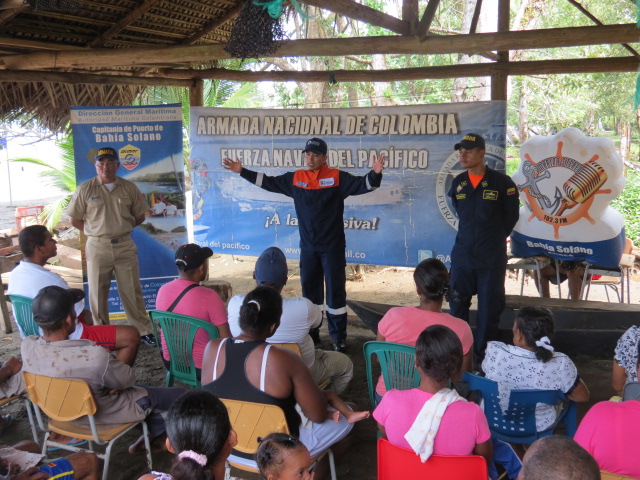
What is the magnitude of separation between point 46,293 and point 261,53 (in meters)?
2.39

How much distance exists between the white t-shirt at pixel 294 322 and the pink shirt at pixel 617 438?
5.21 ft

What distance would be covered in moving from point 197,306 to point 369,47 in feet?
7.22

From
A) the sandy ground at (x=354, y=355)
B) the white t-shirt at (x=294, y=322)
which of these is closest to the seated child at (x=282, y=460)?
the sandy ground at (x=354, y=355)

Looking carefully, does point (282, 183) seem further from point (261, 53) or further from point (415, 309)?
point (415, 309)

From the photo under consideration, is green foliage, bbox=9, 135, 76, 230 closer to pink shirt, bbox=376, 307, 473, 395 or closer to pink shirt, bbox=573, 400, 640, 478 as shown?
pink shirt, bbox=376, 307, 473, 395

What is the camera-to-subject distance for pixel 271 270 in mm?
3639

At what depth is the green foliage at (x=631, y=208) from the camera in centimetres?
1247

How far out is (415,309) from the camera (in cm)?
318

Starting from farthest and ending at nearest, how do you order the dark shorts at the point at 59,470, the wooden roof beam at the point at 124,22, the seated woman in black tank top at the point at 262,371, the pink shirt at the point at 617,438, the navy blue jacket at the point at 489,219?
the wooden roof beam at the point at 124,22
the navy blue jacket at the point at 489,219
the seated woman in black tank top at the point at 262,371
the dark shorts at the point at 59,470
the pink shirt at the point at 617,438

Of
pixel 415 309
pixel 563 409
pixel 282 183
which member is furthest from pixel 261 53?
pixel 563 409

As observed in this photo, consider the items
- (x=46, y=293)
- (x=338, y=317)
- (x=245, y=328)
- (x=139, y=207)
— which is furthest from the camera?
(x=139, y=207)

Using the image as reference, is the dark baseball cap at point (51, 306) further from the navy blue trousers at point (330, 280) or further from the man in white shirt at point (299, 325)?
the navy blue trousers at point (330, 280)

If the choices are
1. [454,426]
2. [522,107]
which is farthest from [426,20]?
[522,107]

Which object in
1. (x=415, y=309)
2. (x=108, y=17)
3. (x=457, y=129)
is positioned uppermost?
(x=108, y=17)
